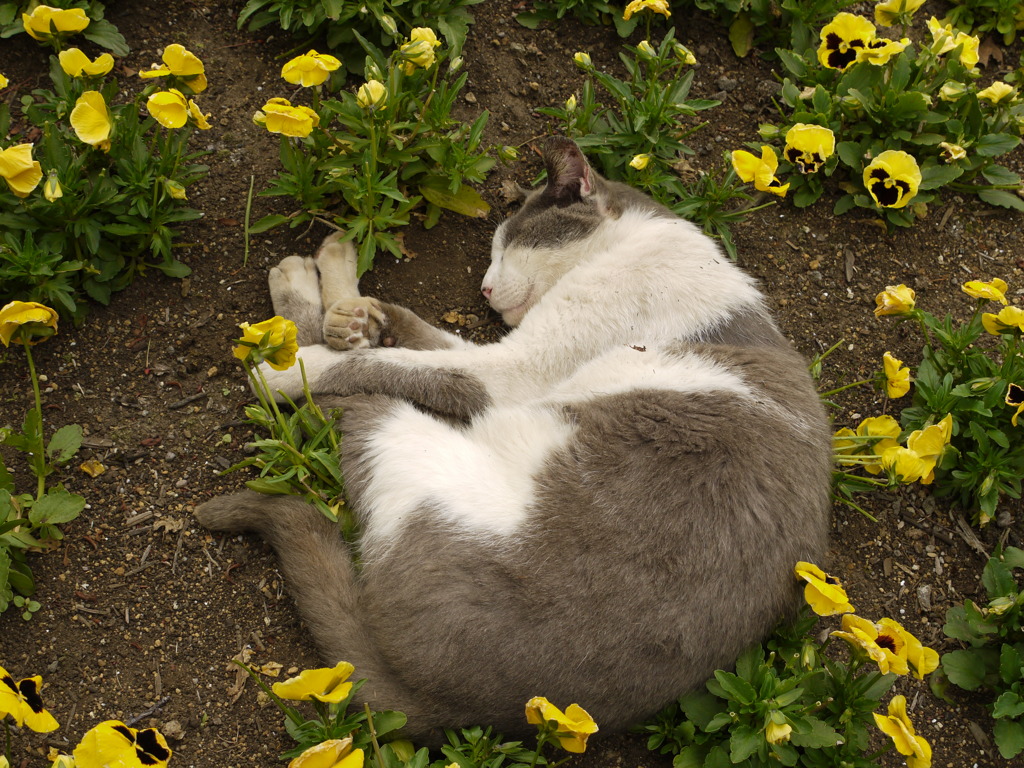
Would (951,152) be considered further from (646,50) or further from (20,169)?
(20,169)

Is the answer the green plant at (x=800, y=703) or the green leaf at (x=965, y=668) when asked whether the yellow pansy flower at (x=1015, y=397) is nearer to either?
the green leaf at (x=965, y=668)

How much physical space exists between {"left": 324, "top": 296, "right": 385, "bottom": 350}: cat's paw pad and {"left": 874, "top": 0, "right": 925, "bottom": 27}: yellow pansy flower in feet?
9.42

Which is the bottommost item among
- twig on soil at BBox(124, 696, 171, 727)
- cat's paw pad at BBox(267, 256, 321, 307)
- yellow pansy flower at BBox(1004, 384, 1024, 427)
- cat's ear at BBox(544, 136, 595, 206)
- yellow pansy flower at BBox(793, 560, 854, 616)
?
twig on soil at BBox(124, 696, 171, 727)

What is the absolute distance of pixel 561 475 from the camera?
9.77 ft

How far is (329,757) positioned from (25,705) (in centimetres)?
79

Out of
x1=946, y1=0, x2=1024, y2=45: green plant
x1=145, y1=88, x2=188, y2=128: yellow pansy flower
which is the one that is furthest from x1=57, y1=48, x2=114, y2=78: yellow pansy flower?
x1=946, y1=0, x2=1024, y2=45: green plant

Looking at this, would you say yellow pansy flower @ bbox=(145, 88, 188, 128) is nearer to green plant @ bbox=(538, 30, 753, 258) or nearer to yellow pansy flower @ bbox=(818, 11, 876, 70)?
green plant @ bbox=(538, 30, 753, 258)

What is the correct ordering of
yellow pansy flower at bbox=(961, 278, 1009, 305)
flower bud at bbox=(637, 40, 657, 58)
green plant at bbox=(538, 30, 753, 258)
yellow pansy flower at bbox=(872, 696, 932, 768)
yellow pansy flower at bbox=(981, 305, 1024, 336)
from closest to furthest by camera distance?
yellow pansy flower at bbox=(872, 696, 932, 768) < yellow pansy flower at bbox=(981, 305, 1024, 336) < yellow pansy flower at bbox=(961, 278, 1009, 305) < flower bud at bbox=(637, 40, 657, 58) < green plant at bbox=(538, 30, 753, 258)

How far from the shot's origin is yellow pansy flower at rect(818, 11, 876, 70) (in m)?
4.01

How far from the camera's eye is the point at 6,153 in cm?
290

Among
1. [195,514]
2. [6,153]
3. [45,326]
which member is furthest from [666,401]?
[6,153]

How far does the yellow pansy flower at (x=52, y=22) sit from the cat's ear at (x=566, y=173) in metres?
1.86

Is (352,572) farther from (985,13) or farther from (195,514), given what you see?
(985,13)

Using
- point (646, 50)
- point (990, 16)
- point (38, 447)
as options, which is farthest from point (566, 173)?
point (990, 16)
